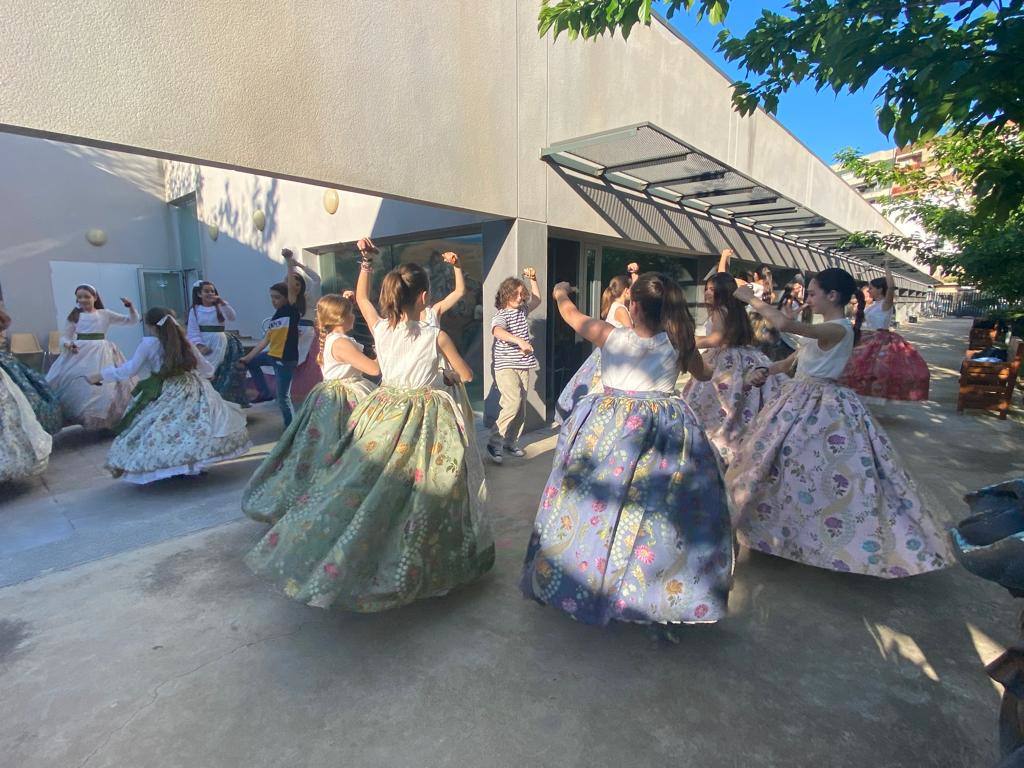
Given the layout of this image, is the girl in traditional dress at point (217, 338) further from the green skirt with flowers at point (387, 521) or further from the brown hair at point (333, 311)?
the green skirt with flowers at point (387, 521)

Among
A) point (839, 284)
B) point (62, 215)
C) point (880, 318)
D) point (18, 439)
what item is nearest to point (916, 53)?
point (839, 284)

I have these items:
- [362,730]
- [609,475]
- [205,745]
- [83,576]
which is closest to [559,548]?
[609,475]

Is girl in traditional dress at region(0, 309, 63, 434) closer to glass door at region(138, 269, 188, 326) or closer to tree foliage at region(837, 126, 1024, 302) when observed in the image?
glass door at region(138, 269, 188, 326)

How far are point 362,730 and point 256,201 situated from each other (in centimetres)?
839

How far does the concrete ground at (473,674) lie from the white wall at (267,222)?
424cm

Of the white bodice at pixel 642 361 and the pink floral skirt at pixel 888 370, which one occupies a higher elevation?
the white bodice at pixel 642 361

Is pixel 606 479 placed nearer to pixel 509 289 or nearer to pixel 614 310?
pixel 614 310

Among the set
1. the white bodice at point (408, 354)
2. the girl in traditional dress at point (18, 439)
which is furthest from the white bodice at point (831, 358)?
the girl in traditional dress at point (18, 439)

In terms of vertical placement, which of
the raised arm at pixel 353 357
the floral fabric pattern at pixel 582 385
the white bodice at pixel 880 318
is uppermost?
the white bodice at pixel 880 318

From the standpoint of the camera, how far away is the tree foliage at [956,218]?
6.91 m

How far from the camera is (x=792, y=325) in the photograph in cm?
284

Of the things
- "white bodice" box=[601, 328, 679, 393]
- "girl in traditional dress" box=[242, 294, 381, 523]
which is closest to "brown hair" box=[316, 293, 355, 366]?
"girl in traditional dress" box=[242, 294, 381, 523]

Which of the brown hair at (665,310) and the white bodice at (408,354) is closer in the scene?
the brown hair at (665,310)

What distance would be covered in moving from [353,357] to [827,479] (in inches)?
111
